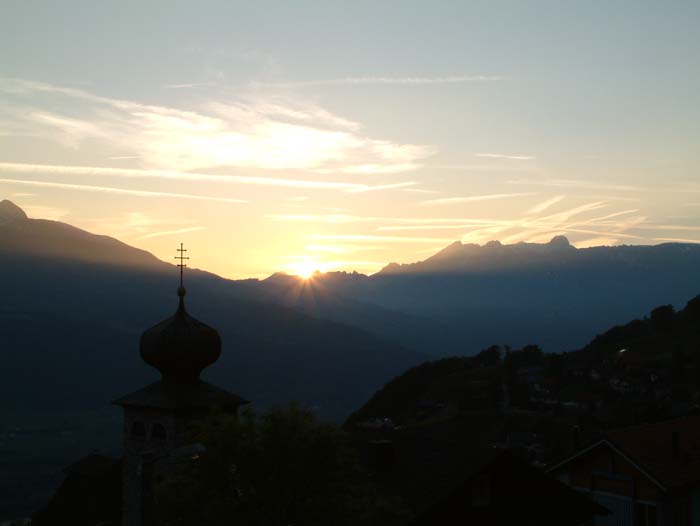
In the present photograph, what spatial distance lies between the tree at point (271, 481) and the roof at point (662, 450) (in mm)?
16386

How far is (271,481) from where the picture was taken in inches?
856

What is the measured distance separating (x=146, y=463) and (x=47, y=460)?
592 feet

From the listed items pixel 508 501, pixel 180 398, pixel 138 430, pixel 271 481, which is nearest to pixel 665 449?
pixel 508 501

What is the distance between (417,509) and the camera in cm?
2859

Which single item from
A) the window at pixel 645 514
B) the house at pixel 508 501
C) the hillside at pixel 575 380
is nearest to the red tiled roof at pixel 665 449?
the window at pixel 645 514

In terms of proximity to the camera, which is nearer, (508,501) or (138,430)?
(508,501)

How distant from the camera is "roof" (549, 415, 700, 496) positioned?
113 feet

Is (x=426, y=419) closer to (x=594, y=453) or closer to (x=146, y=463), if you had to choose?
(x=594, y=453)

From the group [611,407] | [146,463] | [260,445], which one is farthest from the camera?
[611,407]

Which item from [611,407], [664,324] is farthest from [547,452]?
[664,324]

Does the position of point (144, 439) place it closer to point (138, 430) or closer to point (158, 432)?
point (138, 430)

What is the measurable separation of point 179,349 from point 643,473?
758 inches

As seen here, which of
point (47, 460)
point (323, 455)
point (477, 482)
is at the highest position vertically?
point (323, 455)

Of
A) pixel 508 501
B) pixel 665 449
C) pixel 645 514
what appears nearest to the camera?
pixel 508 501
